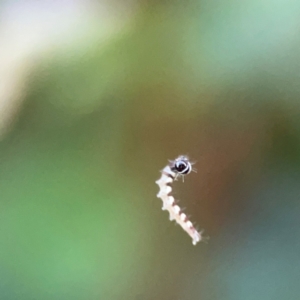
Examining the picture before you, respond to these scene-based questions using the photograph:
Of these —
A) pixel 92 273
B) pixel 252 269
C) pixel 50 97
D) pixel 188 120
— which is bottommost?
pixel 252 269

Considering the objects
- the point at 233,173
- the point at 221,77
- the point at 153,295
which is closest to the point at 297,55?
the point at 221,77

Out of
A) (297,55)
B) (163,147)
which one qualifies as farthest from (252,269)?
(297,55)

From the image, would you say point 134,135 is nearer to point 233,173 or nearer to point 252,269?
point 233,173

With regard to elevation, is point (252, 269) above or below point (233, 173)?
below
